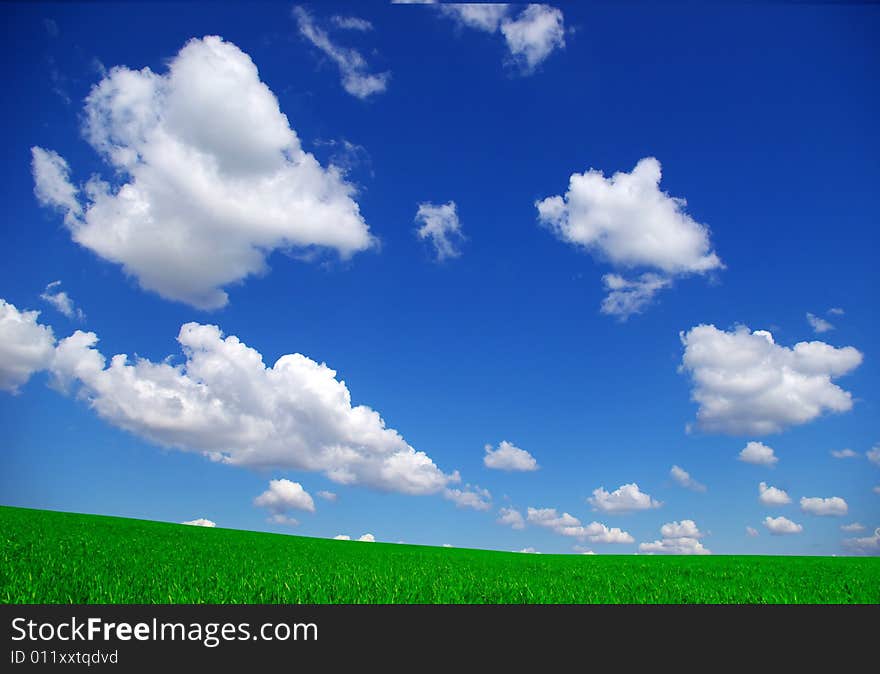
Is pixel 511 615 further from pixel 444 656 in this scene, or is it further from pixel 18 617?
pixel 18 617

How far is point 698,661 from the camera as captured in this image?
519 cm

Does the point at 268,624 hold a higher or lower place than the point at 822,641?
higher

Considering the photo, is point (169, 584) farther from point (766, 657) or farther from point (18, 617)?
point (766, 657)

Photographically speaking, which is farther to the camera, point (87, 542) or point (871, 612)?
point (87, 542)

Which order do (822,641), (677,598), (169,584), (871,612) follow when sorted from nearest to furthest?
1. (822,641)
2. (871,612)
3. (169,584)
4. (677,598)

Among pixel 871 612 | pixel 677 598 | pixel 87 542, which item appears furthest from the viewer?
pixel 87 542

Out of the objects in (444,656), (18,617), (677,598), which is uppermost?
(18,617)

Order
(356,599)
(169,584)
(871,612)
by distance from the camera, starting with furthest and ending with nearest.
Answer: (169,584)
(356,599)
(871,612)

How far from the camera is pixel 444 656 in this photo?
498 centimetres

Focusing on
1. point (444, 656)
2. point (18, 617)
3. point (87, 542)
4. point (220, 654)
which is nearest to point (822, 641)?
point (444, 656)

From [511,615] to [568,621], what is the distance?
686 millimetres

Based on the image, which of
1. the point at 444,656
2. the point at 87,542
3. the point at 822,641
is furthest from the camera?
the point at 87,542

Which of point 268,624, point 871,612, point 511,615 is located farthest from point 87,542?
point 871,612

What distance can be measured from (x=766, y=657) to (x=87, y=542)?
16.1 metres
